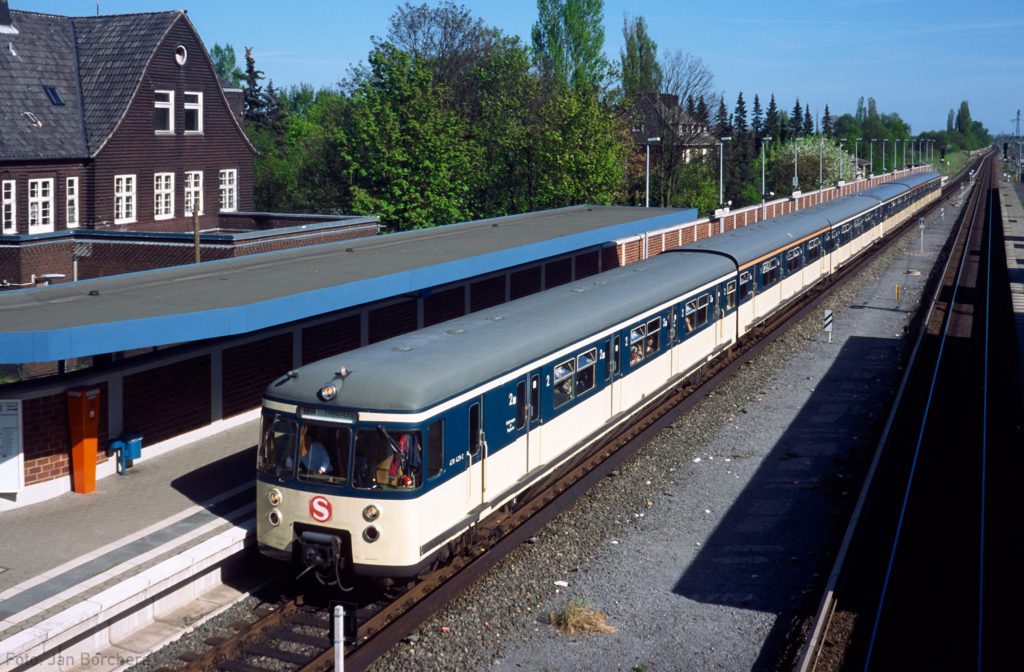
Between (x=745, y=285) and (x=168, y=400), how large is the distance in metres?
13.8

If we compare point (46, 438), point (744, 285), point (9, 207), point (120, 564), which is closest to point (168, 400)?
point (46, 438)

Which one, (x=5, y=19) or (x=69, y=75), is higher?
(x=5, y=19)

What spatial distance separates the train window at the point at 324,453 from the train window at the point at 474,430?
154 cm

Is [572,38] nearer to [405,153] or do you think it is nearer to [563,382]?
[405,153]

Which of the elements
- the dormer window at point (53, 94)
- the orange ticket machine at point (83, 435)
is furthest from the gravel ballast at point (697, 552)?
the dormer window at point (53, 94)

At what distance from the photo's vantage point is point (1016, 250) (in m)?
56.2

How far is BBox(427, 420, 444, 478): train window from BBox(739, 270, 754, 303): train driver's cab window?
1417 centimetres

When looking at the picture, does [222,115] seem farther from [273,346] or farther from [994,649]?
[994,649]

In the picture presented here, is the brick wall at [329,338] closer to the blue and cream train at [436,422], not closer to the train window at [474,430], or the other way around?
the blue and cream train at [436,422]

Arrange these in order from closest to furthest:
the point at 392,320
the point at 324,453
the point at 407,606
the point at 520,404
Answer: the point at 324,453, the point at 407,606, the point at 520,404, the point at 392,320

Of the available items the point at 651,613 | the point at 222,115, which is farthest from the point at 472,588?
the point at 222,115

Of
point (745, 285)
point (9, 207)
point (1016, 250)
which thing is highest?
point (9, 207)

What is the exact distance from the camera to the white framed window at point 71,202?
3456 cm

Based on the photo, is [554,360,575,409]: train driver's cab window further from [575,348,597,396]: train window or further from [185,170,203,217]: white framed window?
[185,170,203,217]: white framed window
